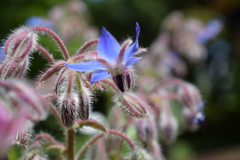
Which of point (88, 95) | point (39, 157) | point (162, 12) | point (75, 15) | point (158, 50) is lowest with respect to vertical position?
point (162, 12)

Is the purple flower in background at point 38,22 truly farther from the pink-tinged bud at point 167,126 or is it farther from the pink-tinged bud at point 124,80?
the pink-tinged bud at point 167,126

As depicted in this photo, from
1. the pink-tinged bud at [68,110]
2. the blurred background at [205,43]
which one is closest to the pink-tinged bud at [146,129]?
the pink-tinged bud at [68,110]

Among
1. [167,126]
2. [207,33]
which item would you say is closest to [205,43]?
[207,33]

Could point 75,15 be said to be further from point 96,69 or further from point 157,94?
point 96,69

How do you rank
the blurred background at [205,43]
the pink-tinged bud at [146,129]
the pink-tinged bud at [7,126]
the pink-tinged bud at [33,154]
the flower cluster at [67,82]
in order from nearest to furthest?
1. the pink-tinged bud at [7,126]
2. the flower cluster at [67,82]
3. the pink-tinged bud at [33,154]
4. the pink-tinged bud at [146,129]
5. the blurred background at [205,43]

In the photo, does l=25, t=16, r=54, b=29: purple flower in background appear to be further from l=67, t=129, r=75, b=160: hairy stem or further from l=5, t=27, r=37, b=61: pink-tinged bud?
l=67, t=129, r=75, b=160: hairy stem

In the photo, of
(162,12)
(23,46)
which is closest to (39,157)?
(23,46)

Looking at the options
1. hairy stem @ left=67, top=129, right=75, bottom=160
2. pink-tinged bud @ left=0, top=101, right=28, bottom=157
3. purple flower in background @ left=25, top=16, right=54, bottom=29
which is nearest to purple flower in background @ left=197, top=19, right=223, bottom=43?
purple flower in background @ left=25, top=16, right=54, bottom=29
